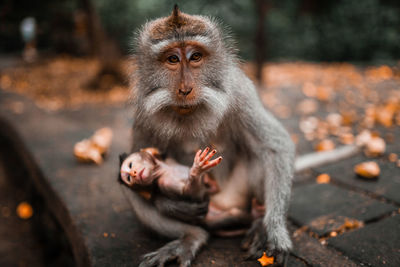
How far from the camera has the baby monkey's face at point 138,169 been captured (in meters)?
2.04

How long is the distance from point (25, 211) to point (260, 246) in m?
3.66

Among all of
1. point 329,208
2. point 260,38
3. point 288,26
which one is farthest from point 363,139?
point 288,26

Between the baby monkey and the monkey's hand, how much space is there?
0.13 metres

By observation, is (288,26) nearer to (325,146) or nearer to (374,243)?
(325,146)

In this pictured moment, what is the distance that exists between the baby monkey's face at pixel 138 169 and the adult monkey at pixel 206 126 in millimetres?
184

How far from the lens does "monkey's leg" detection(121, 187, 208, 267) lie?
2.05m

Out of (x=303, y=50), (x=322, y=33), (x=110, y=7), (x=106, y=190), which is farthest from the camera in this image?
(x=110, y=7)

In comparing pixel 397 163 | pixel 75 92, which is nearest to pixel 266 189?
pixel 397 163

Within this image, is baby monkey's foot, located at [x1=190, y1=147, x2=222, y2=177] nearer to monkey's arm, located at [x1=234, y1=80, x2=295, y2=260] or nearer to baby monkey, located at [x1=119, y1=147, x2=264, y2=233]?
baby monkey, located at [x1=119, y1=147, x2=264, y2=233]

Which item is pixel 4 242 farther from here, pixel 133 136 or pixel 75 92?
pixel 75 92

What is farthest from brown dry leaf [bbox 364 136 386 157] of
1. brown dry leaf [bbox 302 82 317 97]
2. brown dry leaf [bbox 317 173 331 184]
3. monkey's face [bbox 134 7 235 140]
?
brown dry leaf [bbox 302 82 317 97]

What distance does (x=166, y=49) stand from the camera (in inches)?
77.0

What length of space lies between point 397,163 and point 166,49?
2.62m

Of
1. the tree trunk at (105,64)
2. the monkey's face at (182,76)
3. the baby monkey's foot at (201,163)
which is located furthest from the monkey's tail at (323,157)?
the tree trunk at (105,64)
